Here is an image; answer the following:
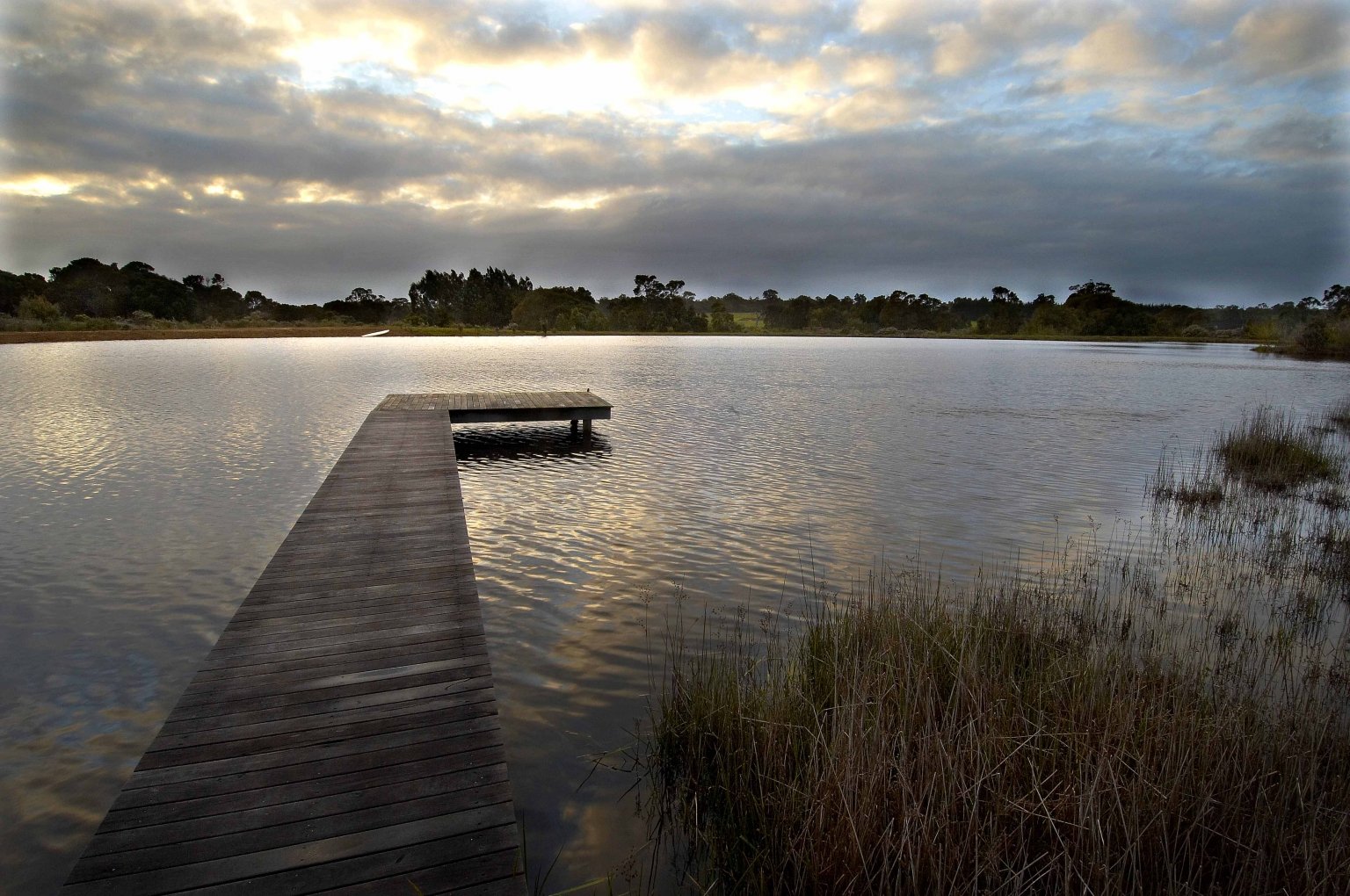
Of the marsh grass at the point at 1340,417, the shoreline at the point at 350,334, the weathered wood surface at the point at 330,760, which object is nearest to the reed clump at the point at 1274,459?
the marsh grass at the point at 1340,417

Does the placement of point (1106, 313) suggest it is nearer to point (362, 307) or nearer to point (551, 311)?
point (551, 311)

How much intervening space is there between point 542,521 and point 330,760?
5.82 m

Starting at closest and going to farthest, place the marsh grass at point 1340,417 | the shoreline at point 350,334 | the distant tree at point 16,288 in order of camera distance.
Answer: the marsh grass at point 1340,417, the shoreline at point 350,334, the distant tree at point 16,288

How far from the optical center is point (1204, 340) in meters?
78.3

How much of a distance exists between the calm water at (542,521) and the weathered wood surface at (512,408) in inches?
25.5

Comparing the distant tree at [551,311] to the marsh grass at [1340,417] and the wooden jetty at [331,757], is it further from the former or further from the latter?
the wooden jetty at [331,757]

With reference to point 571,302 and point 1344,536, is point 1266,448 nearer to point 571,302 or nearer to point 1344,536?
point 1344,536

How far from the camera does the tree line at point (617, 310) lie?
65.7m

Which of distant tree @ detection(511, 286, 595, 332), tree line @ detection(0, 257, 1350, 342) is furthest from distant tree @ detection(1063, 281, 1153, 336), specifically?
distant tree @ detection(511, 286, 595, 332)

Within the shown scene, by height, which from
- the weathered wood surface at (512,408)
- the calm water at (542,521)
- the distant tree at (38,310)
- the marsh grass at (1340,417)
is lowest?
the calm water at (542,521)

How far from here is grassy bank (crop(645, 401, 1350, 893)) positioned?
2736 millimetres

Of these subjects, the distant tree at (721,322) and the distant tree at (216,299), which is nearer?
the distant tree at (216,299)

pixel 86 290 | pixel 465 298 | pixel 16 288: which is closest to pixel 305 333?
pixel 86 290

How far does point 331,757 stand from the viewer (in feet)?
10.5
